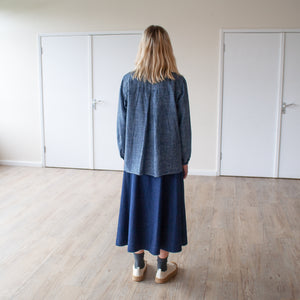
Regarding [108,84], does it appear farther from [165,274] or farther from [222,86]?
[165,274]

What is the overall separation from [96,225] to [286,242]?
4.92ft

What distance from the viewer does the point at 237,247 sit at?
2.58 metres

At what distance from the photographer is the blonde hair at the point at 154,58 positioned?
5.99ft

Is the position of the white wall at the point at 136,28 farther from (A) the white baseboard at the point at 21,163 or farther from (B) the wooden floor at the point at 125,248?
(B) the wooden floor at the point at 125,248

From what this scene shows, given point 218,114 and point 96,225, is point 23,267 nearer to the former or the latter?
point 96,225

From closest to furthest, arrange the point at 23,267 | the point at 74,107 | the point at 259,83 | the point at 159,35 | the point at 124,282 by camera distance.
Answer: the point at 159,35 → the point at 124,282 → the point at 23,267 → the point at 259,83 → the point at 74,107

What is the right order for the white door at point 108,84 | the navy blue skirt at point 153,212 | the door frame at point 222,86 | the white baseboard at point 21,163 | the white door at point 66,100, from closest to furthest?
the navy blue skirt at point 153,212 → the door frame at point 222,86 → the white door at point 108,84 → the white door at point 66,100 → the white baseboard at point 21,163

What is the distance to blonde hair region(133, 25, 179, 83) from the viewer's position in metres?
1.83

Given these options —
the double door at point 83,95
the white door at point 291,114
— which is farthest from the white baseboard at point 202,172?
the double door at point 83,95

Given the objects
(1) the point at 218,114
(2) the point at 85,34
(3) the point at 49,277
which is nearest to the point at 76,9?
(2) the point at 85,34

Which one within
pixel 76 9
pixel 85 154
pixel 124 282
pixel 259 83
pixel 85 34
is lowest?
pixel 124 282

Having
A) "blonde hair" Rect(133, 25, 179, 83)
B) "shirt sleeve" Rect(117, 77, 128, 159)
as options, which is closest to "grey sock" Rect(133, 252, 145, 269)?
"shirt sleeve" Rect(117, 77, 128, 159)

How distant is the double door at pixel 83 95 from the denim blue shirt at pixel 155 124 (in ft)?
9.32

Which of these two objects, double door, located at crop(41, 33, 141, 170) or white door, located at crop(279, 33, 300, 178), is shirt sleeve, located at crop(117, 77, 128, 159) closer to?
double door, located at crop(41, 33, 141, 170)
